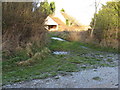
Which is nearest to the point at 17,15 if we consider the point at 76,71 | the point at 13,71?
the point at 13,71

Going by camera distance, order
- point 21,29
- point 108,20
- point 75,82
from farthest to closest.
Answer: point 108,20
point 21,29
point 75,82

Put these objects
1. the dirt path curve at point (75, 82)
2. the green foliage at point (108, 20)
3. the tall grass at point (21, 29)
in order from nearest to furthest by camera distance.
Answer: the dirt path curve at point (75, 82)
the tall grass at point (21, 29)
the green foliage at point (108, 20)

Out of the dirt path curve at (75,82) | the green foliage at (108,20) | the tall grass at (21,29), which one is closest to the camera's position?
the dirt path curve at (75,82)

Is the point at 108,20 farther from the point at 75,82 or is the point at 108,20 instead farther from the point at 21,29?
the point at 75,82

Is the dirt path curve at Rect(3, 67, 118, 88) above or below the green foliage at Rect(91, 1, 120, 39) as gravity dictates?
below

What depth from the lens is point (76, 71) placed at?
7418 mm

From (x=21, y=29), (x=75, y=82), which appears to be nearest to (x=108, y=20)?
(x=21, y=29)

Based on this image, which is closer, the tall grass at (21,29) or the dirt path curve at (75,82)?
the dirt path curve at (75,82)

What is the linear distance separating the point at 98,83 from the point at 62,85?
1349 millimetres

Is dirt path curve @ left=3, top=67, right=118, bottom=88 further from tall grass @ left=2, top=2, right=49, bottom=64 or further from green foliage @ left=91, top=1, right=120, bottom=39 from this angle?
green foliage @ left=91, top=1, right=120, bottom=39

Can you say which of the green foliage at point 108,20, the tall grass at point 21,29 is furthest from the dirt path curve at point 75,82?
the green foliage at point 108,20

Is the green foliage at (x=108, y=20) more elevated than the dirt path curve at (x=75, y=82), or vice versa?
the green foliage at (x=108, y=20)

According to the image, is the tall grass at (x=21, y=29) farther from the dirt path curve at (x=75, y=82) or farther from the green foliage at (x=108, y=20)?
the green foliage at (x=108, y=20)

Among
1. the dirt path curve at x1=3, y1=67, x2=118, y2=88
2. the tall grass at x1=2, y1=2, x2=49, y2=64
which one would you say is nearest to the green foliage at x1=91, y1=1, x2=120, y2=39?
the tall grass at x1=2, y1=2, x2=49, y2=64
